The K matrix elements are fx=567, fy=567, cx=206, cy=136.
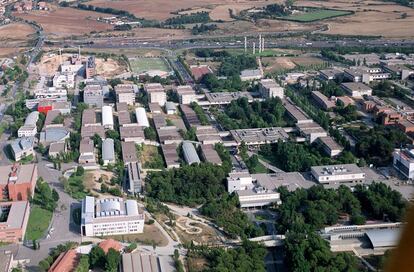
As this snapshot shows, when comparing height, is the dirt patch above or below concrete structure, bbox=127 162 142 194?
above

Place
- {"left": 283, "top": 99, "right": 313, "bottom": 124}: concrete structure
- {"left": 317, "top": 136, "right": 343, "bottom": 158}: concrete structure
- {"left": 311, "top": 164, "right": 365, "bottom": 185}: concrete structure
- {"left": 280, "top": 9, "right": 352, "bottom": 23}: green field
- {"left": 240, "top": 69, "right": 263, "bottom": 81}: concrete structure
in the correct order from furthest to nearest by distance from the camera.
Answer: {"left": 280, "top": 9, "right": 352, "bottom": 23}: green field → {"left": 240, "top": 69, "right": 263, "bottom": 81}: concrete structure → {"left": 283, "top": 99, "right": 313, "bottom": 124}: concrete structure → {"left": 317, "top": 136, "right": 343, "bottom": 158}: concrete structure → {"left": 311, "top": 164, "right": 365, "bottom": 185}: concrete structure

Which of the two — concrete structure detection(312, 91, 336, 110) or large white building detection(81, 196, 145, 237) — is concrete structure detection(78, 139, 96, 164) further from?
concrete structure detection(312, 91, 336, 110)

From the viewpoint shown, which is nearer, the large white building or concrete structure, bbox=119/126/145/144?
the large white building

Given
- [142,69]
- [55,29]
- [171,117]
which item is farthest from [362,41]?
[55,29]

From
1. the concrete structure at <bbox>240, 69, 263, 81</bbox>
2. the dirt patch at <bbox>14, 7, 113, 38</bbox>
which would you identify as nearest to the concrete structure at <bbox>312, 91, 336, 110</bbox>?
the concrete structure at <bbox>240, 69, 263, 81</bbox>

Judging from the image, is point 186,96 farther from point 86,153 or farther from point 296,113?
point 86,153
